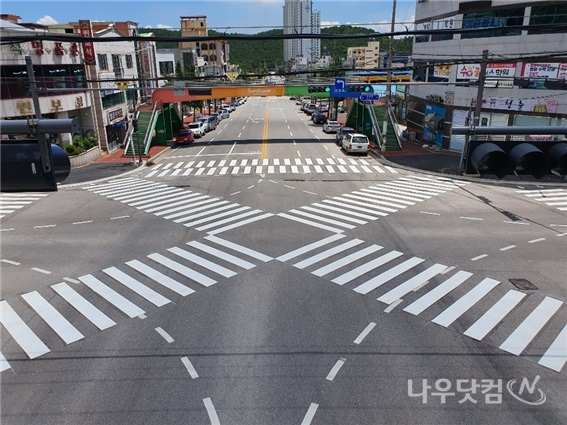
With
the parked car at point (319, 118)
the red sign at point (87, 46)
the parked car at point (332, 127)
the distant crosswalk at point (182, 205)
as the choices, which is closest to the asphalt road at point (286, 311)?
the distant crosswalk at point (182, 205)

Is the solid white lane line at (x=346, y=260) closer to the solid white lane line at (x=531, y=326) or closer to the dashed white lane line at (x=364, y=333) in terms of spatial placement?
the dashed white lane line at (x=364, y=333)

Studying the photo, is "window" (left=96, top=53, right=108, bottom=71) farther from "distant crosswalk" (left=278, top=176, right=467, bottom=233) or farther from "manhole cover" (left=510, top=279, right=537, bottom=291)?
"manhole cover" (left=510, top=279, right=537, bottom=291)

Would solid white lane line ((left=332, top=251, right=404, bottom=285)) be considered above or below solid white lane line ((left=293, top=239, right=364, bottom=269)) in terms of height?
above

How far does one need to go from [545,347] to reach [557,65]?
23858 millimetres

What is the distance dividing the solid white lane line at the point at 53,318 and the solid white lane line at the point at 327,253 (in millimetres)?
6610

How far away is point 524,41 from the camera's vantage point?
27594 mm

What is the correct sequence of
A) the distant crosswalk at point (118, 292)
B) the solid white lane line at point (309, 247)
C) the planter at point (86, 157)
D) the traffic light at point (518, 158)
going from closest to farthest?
the traffic light at point (518, 158) < the distant crosswalk at point (118, 292) < the solid white lane line at point (309, 247) < the planter at point (86, 157)

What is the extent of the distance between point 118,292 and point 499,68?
28.3m

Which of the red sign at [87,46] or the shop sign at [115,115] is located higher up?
the red sign at [87,46]

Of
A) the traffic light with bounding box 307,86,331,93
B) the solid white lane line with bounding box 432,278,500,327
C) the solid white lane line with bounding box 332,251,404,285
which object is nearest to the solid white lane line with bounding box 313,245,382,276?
the solid white lane line with bounding box 332,251,404,285

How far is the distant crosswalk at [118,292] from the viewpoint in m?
10.5

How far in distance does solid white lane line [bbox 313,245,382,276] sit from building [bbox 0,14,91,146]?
19850 millimetres

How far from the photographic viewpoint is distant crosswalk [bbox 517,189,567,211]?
20.5m

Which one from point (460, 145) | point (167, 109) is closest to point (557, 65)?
point (460, 145)
